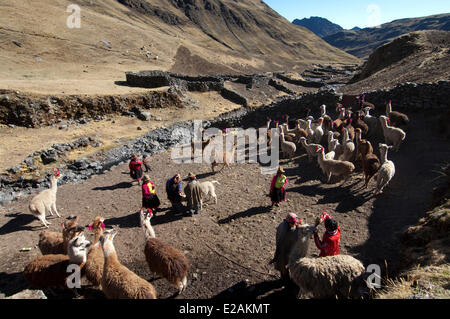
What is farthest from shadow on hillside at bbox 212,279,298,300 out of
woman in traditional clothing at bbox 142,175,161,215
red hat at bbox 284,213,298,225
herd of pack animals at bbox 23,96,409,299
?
woman in traditional clothing at bbox 142,175,161,215

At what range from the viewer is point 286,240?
17.0 ft

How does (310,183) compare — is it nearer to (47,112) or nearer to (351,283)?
(351,283)

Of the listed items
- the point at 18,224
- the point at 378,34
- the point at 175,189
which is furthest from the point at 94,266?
the point at 378,34

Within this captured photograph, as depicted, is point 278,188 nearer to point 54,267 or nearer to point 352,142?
point 352,142

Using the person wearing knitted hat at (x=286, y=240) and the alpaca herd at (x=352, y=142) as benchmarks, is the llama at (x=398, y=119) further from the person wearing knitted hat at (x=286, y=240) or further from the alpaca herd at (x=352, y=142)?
the person wearing knitted hat at (x=286, y=240)

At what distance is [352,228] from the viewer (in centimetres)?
727

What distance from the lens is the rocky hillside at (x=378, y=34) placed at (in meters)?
138

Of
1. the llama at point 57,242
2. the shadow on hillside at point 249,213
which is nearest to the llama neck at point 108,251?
the llama at point 57,242

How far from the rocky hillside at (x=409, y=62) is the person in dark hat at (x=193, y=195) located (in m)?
15.8

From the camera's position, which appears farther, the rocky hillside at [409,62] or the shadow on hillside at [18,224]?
the rocky hillside at [409,62]

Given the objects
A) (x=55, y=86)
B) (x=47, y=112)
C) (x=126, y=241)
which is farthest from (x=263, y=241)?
(x=55, y=86)

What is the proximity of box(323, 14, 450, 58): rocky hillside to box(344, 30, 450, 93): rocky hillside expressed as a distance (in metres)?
117

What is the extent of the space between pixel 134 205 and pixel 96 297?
13.8 ft

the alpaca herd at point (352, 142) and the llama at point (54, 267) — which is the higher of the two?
the alpaca herd at point (352, 142)
